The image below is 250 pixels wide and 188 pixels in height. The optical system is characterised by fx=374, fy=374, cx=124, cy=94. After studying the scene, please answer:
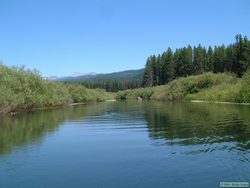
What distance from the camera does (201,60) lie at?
134750 mm

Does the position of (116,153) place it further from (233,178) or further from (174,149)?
(233,178)

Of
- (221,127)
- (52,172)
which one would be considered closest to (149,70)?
(221,127)

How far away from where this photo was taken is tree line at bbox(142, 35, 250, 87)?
111000 millimetres

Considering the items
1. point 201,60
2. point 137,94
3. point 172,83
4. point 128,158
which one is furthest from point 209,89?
point 128,158

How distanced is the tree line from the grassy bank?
1448 cm

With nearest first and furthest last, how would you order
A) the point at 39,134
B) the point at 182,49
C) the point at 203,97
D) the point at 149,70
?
the point at 39,134 < the point at 203,97 < the point at 182,49 < the point at 149,70

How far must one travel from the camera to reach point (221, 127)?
3008 centimetres

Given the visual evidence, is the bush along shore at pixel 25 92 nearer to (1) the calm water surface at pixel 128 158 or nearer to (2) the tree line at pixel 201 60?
(1) the calm water surface at pixel 128 158

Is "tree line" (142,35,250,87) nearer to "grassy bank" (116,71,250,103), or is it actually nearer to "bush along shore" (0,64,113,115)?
"grassy bank" (116,71,250,103)

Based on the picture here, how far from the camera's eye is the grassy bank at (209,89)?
68.3m

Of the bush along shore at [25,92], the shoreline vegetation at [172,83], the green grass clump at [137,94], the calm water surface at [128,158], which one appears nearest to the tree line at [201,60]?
the shoreline vegetation at [172,83]

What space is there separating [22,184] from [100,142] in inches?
408

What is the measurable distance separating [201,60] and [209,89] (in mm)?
44150

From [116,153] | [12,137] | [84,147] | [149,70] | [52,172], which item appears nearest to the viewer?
[52,172]
